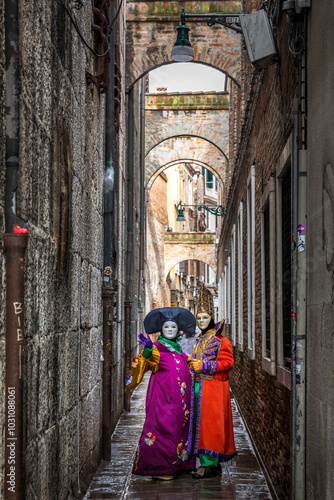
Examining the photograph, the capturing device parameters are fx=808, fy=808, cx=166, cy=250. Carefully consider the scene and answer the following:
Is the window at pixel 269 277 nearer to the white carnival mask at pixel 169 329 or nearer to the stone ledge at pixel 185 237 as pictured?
the white carnival mask at pixel 169 329

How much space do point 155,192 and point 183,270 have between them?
55.0ft

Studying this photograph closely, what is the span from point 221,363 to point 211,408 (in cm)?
44

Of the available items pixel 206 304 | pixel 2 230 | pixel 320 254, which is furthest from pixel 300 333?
pixel 206 304

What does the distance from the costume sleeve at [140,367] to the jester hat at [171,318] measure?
10.7 inches

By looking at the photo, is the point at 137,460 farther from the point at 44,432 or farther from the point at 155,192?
the point at 155,192

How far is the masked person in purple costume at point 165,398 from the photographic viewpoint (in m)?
7.54

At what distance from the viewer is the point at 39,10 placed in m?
4.34

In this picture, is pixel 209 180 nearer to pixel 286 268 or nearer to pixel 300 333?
pixel 286 268

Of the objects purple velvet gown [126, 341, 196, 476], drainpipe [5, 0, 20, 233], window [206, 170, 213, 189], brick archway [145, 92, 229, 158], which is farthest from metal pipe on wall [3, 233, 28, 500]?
window [206, 170, 213, 189]

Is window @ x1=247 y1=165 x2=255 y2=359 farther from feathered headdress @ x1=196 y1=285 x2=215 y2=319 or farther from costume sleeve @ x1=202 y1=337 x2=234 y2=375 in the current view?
costume sleeve @ x1=202 y1=337 x2=234 y2=375

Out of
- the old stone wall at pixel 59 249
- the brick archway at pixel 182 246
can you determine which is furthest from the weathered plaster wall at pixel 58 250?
the brick archway at pixel 182 246

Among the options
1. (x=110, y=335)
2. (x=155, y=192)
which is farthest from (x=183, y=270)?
(x=110, y=335)

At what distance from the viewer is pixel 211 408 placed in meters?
7.72

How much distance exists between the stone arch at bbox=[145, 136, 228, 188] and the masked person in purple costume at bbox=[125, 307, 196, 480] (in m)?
18.8
